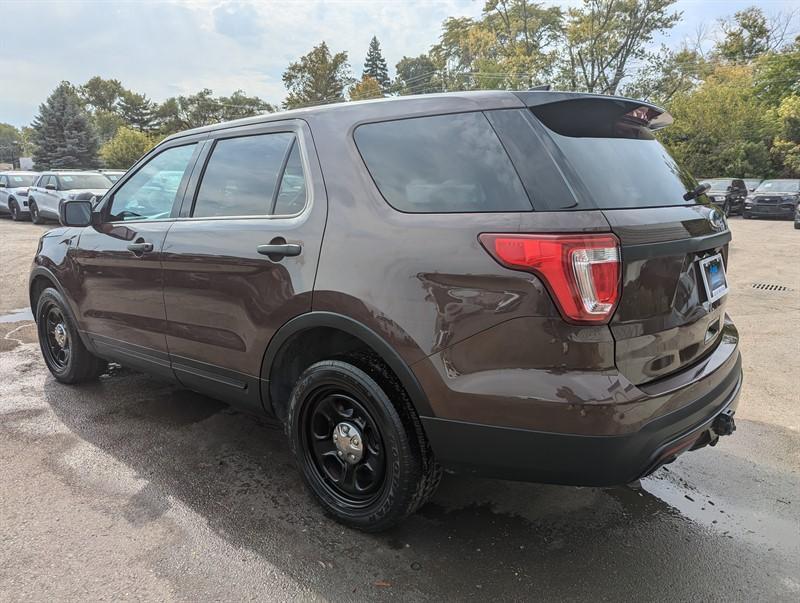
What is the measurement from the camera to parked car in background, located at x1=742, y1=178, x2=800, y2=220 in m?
20.2

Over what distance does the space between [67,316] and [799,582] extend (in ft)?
15.4

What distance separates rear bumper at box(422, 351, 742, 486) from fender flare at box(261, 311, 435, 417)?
0.35ft

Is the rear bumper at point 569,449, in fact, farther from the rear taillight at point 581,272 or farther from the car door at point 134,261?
the car door at point 134,261

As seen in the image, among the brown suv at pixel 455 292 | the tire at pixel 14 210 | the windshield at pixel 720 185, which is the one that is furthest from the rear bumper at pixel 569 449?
the windshield at pixel 720 185

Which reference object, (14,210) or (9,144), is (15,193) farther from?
(9,144)

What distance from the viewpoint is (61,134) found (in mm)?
40156

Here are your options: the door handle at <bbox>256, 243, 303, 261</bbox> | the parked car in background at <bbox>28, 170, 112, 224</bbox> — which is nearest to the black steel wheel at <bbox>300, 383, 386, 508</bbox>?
the door handle at <bbox>256, 243, 303, 261</bbox>

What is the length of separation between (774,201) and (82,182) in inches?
924

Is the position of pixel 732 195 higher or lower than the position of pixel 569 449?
lower

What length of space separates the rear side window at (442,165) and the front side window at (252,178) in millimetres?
433

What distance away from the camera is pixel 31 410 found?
396 centimetres

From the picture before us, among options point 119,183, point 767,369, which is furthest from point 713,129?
point 119,183

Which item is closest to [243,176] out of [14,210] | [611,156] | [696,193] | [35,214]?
[611,156]

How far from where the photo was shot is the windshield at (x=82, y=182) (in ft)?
53.7
